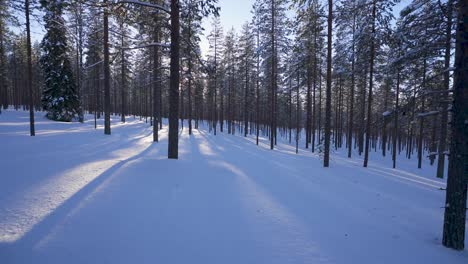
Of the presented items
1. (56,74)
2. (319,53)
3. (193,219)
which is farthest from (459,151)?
(56,74)

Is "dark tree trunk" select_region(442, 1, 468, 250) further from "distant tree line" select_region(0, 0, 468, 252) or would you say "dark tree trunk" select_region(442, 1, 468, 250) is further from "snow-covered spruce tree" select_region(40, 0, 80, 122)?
"snow-covered spruce tree" select_region(40, 0, 80, 122)

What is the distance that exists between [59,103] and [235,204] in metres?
24.9

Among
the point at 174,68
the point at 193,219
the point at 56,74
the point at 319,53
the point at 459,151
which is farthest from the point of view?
the point at 56,74

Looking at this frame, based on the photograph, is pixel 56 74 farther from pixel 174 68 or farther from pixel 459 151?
pixel 459 151

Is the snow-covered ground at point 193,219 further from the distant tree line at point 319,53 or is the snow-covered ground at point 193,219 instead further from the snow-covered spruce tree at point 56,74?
the snow-covered spruce tree at point 56,74

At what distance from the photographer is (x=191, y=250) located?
3.59 meters

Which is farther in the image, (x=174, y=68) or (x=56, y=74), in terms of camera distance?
(x=56, y=74)

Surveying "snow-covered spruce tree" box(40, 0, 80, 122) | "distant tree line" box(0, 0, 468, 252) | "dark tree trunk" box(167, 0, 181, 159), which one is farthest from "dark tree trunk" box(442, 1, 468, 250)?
"snow-covered spruce tree" box(40, 0, 80, 122)

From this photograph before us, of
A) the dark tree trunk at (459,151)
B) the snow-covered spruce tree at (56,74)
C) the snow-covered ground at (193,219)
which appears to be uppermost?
the snow-covered spruce tree at (56,74)

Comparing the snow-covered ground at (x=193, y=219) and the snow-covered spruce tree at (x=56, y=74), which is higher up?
the snow-covered spruce tree at (x=56, y=74)

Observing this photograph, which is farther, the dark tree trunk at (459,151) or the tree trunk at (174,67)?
the tree trunk at (174,67)

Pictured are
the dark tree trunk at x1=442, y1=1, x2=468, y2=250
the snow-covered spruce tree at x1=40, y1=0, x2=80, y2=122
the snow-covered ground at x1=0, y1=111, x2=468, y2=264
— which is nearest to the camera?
the snow-covered ground at x1=0, y1=111, x2=468, y2=264

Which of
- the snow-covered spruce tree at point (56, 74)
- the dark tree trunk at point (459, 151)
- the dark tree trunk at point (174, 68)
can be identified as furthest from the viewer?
the snow-covered spruce tree at point (56, 74)

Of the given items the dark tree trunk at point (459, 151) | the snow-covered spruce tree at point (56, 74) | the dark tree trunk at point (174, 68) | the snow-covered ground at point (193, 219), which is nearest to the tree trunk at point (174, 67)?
the dark tree trunk at point (174, 68)
